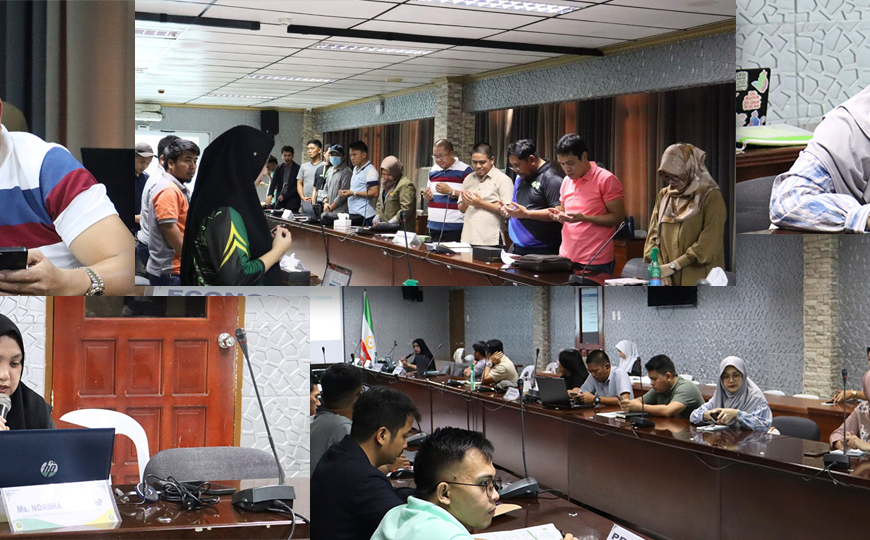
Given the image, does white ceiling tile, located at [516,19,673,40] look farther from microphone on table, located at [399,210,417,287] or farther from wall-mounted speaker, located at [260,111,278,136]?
wall-mounted speaker, located at [260,111,278,136]

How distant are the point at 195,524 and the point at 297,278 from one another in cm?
96

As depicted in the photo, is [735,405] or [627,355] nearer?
[627,355]

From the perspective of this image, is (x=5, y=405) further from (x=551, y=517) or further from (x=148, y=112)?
(x=551, y=517)

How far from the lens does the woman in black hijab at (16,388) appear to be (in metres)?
2.27

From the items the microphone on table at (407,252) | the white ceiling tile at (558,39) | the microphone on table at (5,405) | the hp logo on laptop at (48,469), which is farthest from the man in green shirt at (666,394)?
the microphone on table at (5,405)

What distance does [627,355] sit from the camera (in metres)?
3.51

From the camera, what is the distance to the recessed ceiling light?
2658mm

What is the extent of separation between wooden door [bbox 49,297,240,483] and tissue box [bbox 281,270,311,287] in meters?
0.48

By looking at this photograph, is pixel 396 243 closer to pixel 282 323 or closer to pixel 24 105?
pixel 282 323

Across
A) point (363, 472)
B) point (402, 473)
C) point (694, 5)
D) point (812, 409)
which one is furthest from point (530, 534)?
point (812, 409)

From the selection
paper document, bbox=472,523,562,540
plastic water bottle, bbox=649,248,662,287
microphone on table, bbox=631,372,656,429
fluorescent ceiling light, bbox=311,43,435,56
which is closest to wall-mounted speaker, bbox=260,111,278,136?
fluorescent ceiling light, bbox=311,43,435,56

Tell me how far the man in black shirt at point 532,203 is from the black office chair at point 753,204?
2.45 ft

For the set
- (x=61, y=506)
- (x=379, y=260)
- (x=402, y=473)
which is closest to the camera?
(x=61, y=506)

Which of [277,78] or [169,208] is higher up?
[277,78]
